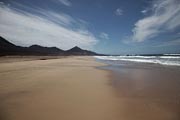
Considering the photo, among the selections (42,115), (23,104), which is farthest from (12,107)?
(42,115)

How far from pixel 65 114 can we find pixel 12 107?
148cm

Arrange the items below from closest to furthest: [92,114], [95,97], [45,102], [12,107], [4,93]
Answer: [92,114], [12,107], [45,102], [95,97], [4,93]

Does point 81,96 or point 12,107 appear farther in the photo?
point 81,96

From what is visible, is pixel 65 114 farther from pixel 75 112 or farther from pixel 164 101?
pixel 164 101

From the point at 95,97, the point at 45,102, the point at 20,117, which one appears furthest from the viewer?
the point at 95,97

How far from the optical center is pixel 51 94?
4.20 metres

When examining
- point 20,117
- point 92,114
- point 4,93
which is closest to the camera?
point 20,117

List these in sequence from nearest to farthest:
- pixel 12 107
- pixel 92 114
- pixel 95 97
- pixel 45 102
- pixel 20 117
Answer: pixel 20 117
pixel 92 114
pixel 12 107
pixel 45 102
pixel 95 97

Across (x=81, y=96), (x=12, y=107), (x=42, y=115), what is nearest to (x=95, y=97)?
(x=81, y=96)

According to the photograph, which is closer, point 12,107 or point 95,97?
point 12,107

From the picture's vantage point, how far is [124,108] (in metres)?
3.19

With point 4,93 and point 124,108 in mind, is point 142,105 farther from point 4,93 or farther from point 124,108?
point 4,93

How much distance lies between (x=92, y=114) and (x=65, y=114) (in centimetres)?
63

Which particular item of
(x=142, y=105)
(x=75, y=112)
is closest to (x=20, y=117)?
(x=75, y=112)
